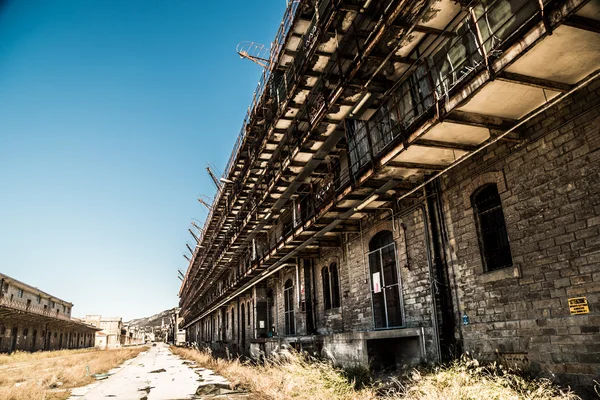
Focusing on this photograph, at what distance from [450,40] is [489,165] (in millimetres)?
2958

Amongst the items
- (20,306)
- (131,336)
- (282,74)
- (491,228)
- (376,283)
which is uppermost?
(282,74)


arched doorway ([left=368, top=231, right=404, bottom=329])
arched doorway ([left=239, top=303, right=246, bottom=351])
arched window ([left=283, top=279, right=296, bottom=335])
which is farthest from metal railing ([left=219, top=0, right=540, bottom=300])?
arched doorway ([left=239, top=303, right=246, bottom=351])

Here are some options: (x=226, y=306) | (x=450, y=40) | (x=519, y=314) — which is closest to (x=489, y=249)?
(x=519, y=314)

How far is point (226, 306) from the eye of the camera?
3575cm

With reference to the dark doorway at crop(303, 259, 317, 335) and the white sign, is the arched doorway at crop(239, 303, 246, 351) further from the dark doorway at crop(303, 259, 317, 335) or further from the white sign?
the white sign

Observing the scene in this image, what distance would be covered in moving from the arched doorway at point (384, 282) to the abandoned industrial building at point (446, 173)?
60 mm

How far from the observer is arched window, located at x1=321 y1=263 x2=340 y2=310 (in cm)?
1534

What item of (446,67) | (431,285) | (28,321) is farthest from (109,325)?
(446,67)

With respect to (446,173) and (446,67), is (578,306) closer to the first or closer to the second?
(446,173)

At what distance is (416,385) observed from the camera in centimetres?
751

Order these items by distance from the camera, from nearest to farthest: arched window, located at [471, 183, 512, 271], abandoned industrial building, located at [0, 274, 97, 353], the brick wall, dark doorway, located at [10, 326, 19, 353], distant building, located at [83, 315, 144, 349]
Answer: the brick wall, arched window, located at [471, 183, 512, 271], abandoned industrial building, located at [0, 274, 97, 353], dark doorway, located at [10, 326, 19, 353], distant building, located at [83, 315, 144, 349]

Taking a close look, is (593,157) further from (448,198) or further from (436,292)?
(436,292)

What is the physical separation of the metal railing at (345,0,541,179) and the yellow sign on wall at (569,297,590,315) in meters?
4.04

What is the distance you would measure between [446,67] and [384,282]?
6.60 meters
